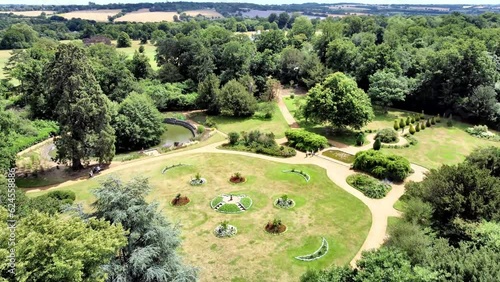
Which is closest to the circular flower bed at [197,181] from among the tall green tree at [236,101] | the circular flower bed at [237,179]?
the circular flower bed at [237,179]

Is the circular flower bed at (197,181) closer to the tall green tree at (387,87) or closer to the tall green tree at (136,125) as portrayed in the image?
the tall green tree at (136,125)

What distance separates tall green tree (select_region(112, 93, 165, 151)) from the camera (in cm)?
5022

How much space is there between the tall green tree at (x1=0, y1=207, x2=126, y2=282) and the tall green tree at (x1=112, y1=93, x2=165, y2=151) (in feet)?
108

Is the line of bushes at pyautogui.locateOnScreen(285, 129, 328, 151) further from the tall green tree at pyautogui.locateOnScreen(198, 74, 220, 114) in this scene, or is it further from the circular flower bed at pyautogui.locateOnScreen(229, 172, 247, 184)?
the tall green tree at pyautogui.locateOnScreen(198, 74, 220, 114)

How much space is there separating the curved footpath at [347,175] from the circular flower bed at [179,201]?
1119cm

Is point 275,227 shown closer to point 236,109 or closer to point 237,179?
point 237,179

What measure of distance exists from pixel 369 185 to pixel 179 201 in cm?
1988

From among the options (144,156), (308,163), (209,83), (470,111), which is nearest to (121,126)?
(144,156)

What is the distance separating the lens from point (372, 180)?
3966cm

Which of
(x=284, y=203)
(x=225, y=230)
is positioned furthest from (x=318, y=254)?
(x=225, y=230)

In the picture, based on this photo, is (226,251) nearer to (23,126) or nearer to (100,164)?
(100,164)

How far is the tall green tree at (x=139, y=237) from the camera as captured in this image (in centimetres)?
Answer: 2012

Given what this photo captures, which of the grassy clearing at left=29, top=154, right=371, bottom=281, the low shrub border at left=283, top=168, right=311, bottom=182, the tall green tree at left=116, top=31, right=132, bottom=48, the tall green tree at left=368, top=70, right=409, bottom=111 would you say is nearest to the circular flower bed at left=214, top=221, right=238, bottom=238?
the grassy clearing at left=29, top=154, right=371, bottom=281

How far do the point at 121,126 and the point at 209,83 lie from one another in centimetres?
2084
